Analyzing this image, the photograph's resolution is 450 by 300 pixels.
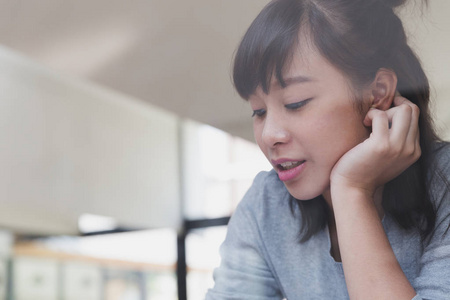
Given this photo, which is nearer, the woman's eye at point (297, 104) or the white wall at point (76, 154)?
the woman's eye at point (297, 104)

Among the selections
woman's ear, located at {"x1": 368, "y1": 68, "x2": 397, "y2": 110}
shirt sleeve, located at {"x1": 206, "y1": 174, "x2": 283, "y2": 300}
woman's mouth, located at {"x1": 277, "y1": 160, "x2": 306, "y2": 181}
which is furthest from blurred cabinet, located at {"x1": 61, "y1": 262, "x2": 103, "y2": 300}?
woman's ear, located at {"x1": 368, "y1": 68, "x2": 397, "y2": 110}

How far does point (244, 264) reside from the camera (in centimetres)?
58

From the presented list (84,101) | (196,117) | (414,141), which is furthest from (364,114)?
(84,101)

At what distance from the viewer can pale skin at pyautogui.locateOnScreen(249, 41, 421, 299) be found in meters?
0.44

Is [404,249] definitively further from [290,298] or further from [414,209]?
[290,298]

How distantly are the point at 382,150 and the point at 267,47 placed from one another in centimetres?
15

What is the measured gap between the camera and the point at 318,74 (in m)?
0.45

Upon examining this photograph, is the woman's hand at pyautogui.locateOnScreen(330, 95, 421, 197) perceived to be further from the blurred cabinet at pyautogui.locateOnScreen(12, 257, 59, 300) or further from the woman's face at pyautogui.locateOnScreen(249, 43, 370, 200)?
the blurred cabinet at pyautogui.locateOnScreen(12, 257, 59, 300)

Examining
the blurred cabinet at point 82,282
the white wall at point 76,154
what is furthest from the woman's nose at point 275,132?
the blurred cabinet at point 82,282

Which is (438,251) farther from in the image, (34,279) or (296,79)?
(34,279)

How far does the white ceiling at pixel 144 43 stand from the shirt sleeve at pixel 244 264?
0.11 metres

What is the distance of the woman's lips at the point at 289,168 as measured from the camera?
0.46 m

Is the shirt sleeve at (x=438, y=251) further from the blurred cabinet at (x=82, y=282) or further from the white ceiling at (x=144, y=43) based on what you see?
the blurred cabinet at (x=82, y=282)

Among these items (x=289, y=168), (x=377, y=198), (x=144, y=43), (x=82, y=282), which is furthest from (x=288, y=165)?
(x=82, y=282)
